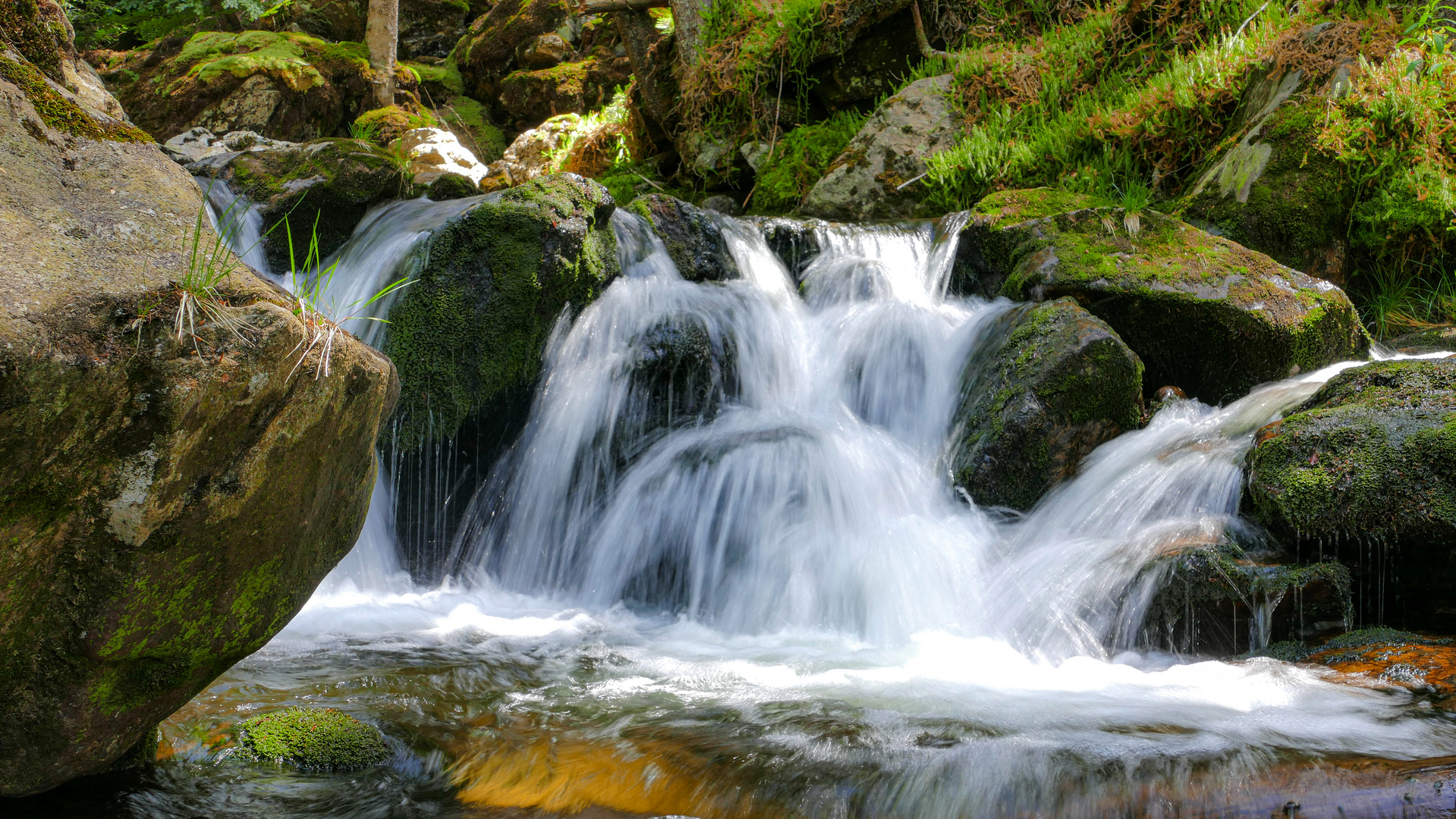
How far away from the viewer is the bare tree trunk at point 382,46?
11945 millimetres

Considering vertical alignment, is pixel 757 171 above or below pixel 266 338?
above

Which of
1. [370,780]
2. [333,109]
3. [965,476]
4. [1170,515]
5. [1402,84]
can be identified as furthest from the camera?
[333,109]

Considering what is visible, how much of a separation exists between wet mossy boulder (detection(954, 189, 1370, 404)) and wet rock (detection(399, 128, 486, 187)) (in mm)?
7390

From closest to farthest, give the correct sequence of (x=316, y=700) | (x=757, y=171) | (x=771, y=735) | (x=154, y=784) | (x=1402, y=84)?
(x=154, y=784)
(x=771, y=735)
(x=316, y=700)
(x=1402, y=84)
(x=757, y=171)

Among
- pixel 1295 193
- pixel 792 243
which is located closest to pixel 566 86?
pixel 792 243

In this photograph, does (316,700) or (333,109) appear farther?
(333,109)

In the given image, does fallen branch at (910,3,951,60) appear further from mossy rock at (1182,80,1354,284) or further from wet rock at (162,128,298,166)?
wet rock at (162,128,298,166)

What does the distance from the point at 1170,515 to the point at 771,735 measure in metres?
2.54

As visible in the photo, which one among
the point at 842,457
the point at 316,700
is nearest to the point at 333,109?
the point at 842,457

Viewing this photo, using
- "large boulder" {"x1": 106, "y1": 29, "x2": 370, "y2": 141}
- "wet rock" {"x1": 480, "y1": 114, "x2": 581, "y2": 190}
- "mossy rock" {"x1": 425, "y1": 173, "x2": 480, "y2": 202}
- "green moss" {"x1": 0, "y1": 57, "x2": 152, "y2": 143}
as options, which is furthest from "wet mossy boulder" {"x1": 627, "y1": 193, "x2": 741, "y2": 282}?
"large boulder" {"x1": 106, "y1": 29, "x2": 370, "y2": 141}

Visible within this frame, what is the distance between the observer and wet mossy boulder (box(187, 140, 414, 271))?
22.0 feet

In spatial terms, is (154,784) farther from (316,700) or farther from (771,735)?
(771,735)

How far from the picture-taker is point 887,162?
848 cm

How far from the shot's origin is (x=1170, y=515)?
4.14 m
